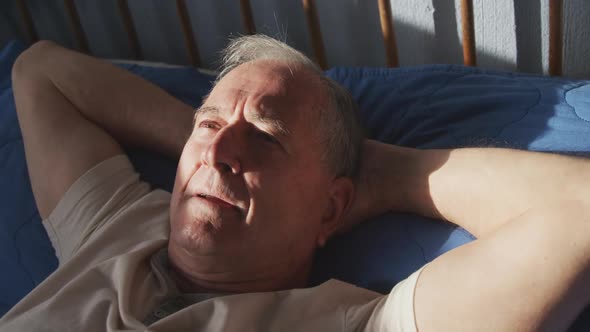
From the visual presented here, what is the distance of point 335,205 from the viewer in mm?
1072

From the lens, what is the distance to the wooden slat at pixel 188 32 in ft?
5.54

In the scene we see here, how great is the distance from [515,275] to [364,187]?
1.31 ft

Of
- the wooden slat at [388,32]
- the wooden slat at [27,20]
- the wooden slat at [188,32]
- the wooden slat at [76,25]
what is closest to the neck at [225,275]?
the wooden slat at [388,32]

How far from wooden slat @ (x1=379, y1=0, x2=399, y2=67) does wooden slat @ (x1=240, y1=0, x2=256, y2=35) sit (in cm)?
38

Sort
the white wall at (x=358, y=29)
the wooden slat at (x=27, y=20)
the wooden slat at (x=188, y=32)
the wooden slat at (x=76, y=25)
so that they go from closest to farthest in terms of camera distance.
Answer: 1. the white wall at (x=358, y=29)
2. the wooden slat at (x=188, y=32)
3. the wooden slat at (x=76, y=25)
4. the wooden slat at (x=27, y=20)

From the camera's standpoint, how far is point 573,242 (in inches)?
29.0

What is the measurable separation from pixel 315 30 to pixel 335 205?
0.57 metres

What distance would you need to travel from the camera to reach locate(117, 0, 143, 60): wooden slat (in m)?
1.83

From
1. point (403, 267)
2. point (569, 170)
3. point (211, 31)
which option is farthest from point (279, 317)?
point (211, 31)

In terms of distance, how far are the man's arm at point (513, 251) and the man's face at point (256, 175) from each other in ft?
0.75

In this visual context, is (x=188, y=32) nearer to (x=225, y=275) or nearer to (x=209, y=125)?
(x=209, y=125)

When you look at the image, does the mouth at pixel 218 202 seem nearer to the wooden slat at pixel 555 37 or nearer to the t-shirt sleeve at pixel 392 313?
the t-shirt sleeve at pixel 392 313

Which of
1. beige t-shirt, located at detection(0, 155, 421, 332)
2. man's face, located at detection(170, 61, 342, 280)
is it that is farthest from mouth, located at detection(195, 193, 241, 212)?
beige t-shirt, located at detection(0, 155, 421, 332)

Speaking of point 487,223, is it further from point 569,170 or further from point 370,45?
point 370,45
